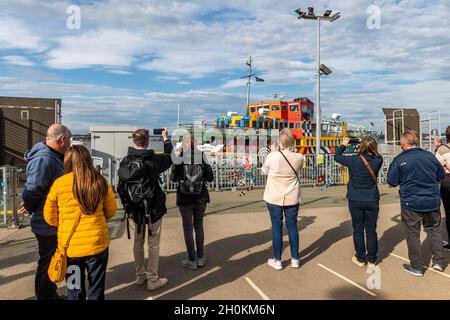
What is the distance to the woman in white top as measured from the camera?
464cm

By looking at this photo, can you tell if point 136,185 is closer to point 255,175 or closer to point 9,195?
point 9,195

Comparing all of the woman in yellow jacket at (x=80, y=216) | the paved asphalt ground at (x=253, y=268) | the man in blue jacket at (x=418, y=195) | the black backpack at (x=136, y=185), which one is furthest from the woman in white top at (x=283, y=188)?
the woman in yellow jacket at (x=80, y=216)

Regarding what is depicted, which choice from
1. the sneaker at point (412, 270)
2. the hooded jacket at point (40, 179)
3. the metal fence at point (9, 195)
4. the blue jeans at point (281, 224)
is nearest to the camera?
the hooded jacket at point (40, 179)

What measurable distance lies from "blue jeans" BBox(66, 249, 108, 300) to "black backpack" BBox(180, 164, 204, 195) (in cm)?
173

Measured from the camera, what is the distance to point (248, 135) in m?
18.8

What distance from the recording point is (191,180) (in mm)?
4578

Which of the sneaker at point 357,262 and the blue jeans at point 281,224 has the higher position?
the blue jeans at point 281,224

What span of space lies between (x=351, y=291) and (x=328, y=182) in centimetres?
1096

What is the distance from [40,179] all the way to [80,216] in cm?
65

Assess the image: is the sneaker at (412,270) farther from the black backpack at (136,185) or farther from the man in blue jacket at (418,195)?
the black backpack at (136,185)

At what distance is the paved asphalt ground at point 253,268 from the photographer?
398 cm

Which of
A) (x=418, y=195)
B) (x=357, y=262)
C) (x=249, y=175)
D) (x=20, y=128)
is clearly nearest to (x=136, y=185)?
(x=357, y=262)

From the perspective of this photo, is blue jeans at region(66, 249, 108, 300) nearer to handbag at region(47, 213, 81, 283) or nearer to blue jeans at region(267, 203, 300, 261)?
handbag at region(47, 213, 81, 283)

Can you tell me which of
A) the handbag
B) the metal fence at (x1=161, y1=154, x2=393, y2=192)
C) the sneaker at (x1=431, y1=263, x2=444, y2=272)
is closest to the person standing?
the sneaker at (x1=431, y1=263, x2=444, y2=272)
